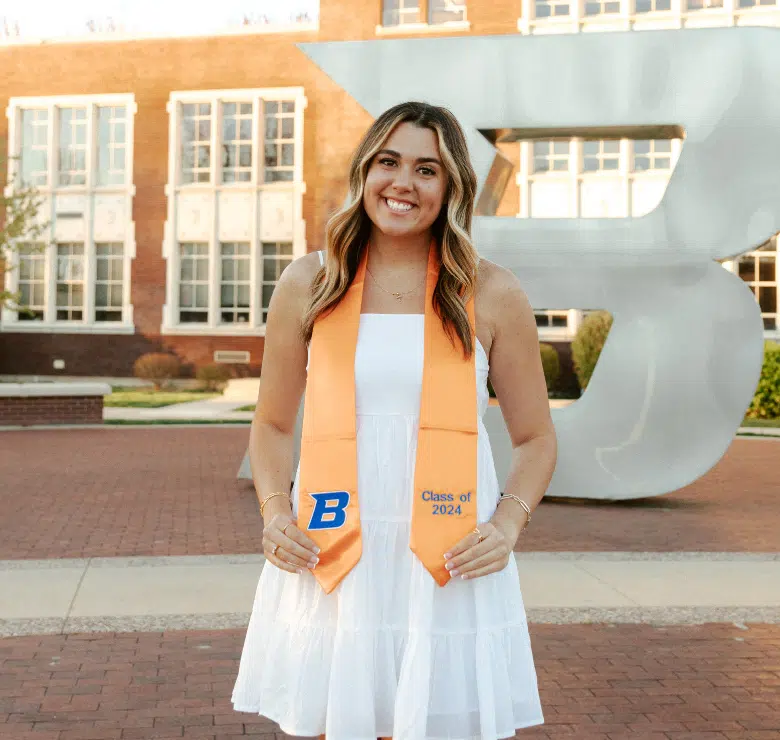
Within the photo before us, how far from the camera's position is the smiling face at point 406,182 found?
220cm

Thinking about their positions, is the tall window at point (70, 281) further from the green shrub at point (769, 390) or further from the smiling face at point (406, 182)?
the smiling face at point (406, 182)

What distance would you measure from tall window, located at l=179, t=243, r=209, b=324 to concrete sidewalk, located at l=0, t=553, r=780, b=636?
2072 centimetres

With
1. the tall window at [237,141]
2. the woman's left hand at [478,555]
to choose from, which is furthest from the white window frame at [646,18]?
the woman's left hand at [478,555]

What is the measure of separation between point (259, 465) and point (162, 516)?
23.1 feet

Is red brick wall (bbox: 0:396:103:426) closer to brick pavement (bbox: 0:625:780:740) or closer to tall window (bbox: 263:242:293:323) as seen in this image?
tall window (bbox: 263:242:293:323)

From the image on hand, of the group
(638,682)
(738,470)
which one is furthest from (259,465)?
(738,470)

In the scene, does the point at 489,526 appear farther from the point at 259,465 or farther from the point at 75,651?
the point at 75,651

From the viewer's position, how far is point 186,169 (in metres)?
27.5

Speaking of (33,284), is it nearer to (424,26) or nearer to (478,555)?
(424,26)

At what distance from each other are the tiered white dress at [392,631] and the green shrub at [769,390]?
1880 centimetres

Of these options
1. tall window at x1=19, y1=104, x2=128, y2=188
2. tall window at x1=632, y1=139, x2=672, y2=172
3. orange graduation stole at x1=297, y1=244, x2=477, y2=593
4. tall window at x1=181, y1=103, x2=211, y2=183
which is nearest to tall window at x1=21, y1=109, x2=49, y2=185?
tall window at x1=19, y1=104, x2=128, y2=188

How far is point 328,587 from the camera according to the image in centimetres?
211

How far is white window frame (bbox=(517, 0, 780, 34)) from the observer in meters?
24.3

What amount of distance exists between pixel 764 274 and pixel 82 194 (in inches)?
687
